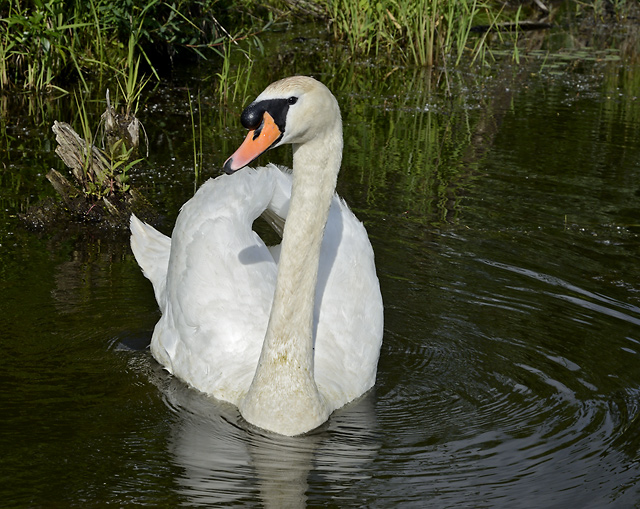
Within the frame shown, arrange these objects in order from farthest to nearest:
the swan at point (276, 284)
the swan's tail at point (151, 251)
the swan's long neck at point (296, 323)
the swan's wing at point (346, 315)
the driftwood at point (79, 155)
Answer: the driftwood at point (79, 155) → the swan's tail at point (151, 251) → the swan's wing at point (346, 315) → the swan's long neck at point (296, 323) → the swan at point (276, 284)

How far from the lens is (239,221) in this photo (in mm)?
5488

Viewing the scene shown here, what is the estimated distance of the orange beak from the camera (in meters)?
3.72

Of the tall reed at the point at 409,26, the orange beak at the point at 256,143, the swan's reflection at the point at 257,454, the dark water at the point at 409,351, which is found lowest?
the swan's reflection at the point at 257,454

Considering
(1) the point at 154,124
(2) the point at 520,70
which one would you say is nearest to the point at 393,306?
(1) the point at 154,124

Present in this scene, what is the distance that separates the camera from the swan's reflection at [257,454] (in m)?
4.19

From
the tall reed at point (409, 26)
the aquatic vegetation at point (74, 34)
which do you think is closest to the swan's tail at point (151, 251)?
the aquatic vegetation at point (74, 34)

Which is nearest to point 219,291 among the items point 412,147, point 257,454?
point 257,454

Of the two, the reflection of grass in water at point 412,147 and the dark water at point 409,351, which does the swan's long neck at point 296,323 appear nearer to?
the dark water at point 409,351

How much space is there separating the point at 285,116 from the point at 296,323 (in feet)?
3.58

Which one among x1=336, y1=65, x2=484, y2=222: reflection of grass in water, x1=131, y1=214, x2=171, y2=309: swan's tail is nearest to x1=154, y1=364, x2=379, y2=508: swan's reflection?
x1=131, y1=214, x2=171, y2=309: swan's tail

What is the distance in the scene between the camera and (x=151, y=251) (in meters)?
6.21

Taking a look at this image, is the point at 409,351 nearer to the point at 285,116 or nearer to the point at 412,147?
the point at 285,116

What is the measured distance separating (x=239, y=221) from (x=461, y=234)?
2.54m

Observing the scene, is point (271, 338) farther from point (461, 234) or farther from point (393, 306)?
point (461, 234)
